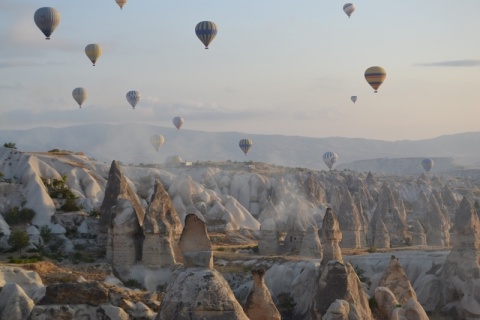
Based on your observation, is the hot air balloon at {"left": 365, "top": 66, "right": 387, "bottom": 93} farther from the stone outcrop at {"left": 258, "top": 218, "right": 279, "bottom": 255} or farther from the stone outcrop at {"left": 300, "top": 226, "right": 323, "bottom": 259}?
the stone outcrop at {"left": 300, "top": 226, "right": 323, "bottom": 259}

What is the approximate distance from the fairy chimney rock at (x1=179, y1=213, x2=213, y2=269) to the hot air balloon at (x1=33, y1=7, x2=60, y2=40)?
50.5 metres

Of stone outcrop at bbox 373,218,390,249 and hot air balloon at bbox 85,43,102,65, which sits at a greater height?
hot air balloon at bbox 85,43,102,65

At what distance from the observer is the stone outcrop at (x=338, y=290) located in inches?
1134

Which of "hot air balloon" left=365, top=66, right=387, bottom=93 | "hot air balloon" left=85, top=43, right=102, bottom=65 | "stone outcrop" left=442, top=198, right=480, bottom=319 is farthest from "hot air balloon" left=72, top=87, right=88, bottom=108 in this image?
"stone outcrop" left=442, top=198, right=480, bottom=319

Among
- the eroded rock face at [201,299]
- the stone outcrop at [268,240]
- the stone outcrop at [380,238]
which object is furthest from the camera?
the stone outcrop at [380,238]

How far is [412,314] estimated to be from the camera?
26922 mm

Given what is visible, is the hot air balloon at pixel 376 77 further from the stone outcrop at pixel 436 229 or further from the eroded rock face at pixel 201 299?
the eroded rock face at pixel 201 299

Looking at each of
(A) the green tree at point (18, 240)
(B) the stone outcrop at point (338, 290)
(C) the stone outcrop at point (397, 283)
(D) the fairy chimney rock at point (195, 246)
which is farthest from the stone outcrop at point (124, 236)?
(D) the fairy chimney rock at point (195, 246)

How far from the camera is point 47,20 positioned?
227 ft

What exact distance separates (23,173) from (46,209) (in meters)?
6.85

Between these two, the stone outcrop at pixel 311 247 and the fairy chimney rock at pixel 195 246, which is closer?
the fairy chimney rock at pixel 195 246

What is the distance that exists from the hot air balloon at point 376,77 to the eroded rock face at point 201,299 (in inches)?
2798

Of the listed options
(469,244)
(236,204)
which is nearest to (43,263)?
(469,244)

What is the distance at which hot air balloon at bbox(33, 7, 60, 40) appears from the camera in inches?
2721
